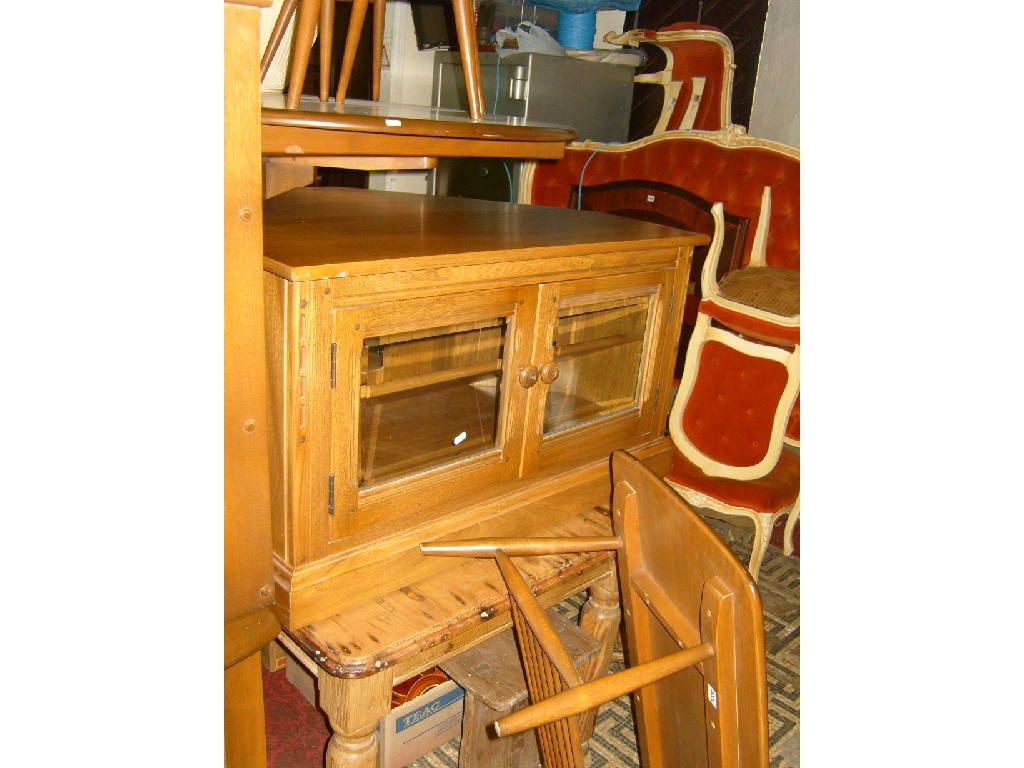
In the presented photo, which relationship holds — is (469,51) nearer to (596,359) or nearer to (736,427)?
(596,359)

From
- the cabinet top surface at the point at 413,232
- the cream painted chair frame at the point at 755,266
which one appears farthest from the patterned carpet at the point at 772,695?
the cabinet top surface at the point at 413,232

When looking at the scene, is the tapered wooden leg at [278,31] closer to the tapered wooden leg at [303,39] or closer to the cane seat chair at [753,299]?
the tapered wooden leg at [303,39]

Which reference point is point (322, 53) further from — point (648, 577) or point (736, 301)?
point (736, 301)

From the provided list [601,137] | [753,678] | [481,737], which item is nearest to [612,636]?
[481,737]

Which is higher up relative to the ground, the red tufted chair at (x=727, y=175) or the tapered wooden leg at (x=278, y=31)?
the tapered wooden leg at (x=278, y=31)

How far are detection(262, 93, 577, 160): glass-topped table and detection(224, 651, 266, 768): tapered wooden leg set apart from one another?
0.69 m

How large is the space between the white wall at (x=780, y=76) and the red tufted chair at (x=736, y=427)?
1.45 metres

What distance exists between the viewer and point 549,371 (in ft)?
4.51

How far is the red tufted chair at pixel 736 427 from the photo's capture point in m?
2.12

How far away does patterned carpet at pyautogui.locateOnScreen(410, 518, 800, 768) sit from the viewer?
181 centimetres

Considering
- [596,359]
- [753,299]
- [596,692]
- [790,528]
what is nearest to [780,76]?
[753,299]

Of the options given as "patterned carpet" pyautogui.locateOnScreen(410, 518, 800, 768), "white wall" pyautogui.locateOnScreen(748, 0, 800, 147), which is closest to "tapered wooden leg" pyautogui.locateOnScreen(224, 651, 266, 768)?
"patterned carpet" pyautogui.locateOnScreen(410, 518, 800, 768)

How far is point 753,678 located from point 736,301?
1.54 meters

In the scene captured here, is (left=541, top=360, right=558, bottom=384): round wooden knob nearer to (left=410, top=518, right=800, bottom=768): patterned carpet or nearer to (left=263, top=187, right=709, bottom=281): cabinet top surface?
(left=263, top=187, right=709, bottom=281): cabinet top surface
